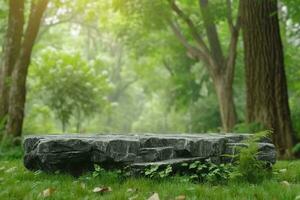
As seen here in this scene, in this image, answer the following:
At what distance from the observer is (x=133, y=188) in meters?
4.81

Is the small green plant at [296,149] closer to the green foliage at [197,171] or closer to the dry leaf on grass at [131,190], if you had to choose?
the green foliage at [197,171]

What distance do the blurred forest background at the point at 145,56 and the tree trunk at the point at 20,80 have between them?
0.02 metres

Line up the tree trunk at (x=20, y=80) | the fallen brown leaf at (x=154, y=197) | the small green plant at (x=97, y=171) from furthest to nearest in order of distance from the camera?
the tree trunk at (x=20, y=80)
the small green plant at (x=97, y=171)
the fallen brown leaf at (x=154, y=197)

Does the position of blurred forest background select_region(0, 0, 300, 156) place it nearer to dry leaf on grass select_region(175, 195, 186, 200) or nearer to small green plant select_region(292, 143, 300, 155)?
small green plant select_region(292, 143, 300, 155)

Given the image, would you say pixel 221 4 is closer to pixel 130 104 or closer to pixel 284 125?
pixel 284 125

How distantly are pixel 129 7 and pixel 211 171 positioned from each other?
1109 cm

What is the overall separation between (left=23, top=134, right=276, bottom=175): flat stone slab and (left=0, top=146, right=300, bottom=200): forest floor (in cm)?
21

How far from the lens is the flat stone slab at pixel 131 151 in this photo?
554cm

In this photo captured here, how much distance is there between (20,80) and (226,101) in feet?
23.8

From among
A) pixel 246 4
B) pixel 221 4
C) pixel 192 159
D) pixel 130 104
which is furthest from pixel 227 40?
pixel 130 104

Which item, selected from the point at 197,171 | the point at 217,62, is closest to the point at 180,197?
the point at 197,171

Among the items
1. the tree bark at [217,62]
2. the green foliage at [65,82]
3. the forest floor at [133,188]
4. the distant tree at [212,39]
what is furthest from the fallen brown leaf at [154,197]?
the green foliage at [65,82]

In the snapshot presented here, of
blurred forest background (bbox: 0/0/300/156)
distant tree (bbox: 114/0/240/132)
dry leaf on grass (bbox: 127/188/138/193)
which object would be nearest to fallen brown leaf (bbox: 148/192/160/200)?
dry leaf on grass (bbox: 127/188/138/193)

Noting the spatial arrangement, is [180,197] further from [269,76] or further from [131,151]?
[269,76]
